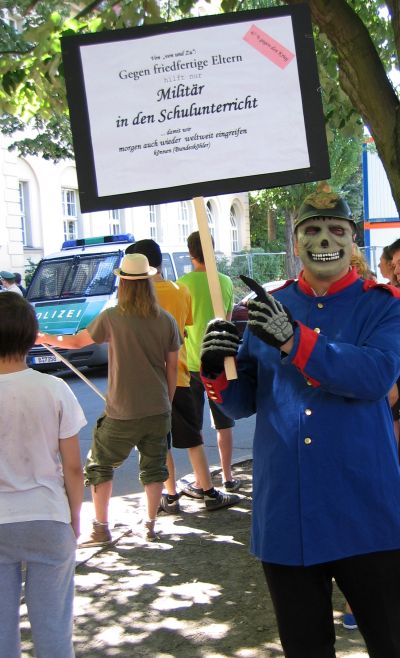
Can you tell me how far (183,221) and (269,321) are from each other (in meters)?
29.6

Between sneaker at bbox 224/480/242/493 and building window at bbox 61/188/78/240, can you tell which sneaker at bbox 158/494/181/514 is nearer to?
sneaker at bbox 224/480/242/493

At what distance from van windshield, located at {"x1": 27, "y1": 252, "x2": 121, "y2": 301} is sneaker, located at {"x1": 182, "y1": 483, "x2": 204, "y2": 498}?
723 cm

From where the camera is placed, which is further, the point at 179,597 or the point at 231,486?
the point at 231,486

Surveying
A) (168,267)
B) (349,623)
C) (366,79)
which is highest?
(366,79)

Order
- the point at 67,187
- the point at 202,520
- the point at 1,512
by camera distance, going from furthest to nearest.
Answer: the point at 67,187, the point at 202,520, the point at 1,512

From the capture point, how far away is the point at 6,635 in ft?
8.98

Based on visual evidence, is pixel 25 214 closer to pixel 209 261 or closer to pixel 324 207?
pixel 209 261

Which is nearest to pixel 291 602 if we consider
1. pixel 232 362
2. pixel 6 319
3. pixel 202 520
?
pixel 232 362

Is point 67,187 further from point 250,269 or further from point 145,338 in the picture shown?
point 145,338

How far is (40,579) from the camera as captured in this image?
8.83ft

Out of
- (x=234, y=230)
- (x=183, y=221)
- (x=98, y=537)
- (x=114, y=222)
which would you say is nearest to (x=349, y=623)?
(x=98, y=537)

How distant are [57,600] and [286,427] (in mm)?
1052

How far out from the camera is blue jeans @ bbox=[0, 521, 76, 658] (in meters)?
2.69

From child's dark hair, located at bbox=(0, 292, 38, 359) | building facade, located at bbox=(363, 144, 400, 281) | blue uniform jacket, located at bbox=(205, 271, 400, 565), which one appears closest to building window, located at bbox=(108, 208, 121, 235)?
building facade, located at bbox=(363, 144, 400, 281)
